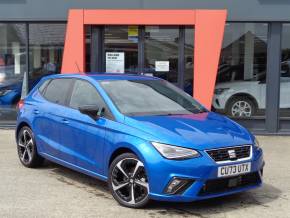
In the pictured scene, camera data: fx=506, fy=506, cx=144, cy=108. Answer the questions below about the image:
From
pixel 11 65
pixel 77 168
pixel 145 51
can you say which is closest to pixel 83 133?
pixel 77 168

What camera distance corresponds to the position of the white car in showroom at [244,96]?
11688 mm

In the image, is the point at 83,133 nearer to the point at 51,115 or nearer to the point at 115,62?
the point at 51,115

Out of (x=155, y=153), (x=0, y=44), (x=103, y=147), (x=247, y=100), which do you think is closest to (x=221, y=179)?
(x=155, y=153)

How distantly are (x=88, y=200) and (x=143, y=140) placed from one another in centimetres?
116

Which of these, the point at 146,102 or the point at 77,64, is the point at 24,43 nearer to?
the point at 77,64

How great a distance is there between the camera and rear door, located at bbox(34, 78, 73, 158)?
7.08m

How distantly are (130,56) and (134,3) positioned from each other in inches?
49.0

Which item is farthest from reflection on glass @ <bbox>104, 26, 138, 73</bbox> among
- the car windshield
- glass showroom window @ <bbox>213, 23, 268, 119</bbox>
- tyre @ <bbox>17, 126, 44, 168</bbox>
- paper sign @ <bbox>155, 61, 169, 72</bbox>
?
the car windshield

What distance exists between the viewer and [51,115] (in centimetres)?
721

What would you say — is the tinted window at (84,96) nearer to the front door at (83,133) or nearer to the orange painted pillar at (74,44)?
the front door at (83,133)

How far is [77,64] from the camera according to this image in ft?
38.7

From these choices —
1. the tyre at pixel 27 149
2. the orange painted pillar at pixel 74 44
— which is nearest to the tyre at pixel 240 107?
the orange painted pillar at pixel 74 44

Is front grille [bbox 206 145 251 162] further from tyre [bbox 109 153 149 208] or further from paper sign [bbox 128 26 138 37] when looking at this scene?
paper sign [bbox 128 26 138 37]

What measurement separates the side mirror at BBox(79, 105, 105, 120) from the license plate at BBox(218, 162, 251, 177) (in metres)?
1.71
